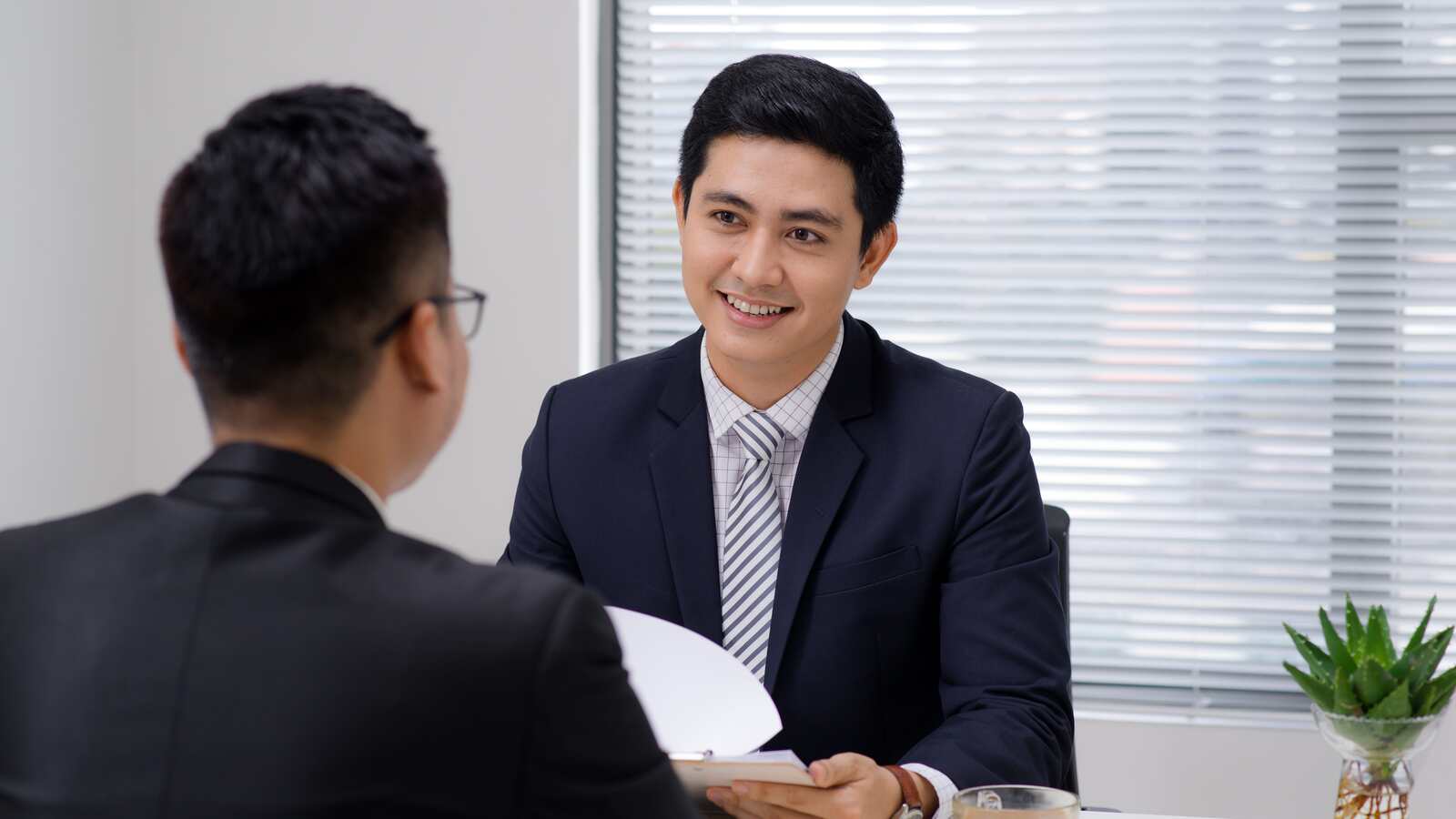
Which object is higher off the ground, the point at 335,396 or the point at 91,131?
the point at 91,131

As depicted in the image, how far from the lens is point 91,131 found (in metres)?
3.00

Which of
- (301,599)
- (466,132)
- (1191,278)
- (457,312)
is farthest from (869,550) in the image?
(466,132)

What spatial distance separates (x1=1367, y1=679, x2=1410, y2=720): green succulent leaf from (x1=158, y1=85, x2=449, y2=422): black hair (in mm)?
993

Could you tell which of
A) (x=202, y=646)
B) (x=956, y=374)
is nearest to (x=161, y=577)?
(x=202, y=646)

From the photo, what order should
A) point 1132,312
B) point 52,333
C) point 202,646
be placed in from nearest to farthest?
point 202,646 → point 52,333 → point 1132,312

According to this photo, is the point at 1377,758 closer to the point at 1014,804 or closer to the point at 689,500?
the point at 1014,804

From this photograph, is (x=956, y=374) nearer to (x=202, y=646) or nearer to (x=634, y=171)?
(x=202, y=646)

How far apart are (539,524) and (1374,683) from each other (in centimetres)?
105

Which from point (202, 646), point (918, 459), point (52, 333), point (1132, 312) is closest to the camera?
point (202, 646)

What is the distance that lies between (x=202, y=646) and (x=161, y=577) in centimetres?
5

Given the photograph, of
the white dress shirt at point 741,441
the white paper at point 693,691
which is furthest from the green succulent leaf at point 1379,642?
the white dress shirt at point 741,441

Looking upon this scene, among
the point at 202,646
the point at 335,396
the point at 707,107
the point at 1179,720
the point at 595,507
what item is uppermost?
the point at 707,107

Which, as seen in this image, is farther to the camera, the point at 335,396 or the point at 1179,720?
the point at 1179,720

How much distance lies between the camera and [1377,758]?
1323 millimetres
